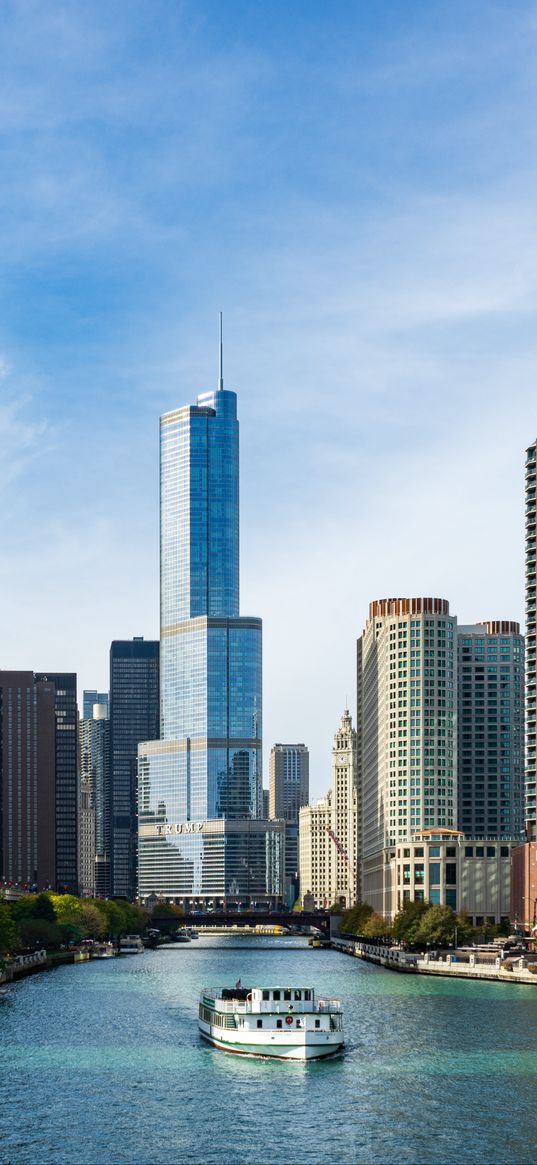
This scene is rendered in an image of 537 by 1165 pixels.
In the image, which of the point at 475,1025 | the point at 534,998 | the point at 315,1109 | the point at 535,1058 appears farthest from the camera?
the point at 534,998

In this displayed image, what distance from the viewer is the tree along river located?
323 feet

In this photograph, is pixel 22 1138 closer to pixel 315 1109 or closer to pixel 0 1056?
pixel 315 1109

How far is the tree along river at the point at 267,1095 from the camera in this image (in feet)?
323

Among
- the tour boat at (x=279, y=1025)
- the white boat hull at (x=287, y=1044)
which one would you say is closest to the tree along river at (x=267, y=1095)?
the white boat hull at (x=287, y=1044)

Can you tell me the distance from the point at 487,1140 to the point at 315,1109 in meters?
14.5

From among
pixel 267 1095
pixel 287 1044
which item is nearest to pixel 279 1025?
pixel 287 1044

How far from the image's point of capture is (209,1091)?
118 m

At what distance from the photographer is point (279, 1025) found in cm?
13912

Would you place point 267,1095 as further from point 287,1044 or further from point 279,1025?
point 279,1025

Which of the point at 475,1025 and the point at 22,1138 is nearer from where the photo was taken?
the point at 22,1138

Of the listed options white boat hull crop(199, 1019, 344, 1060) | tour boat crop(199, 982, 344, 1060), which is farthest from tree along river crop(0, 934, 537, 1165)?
tour boat crop(199, 982, 344, 1060)

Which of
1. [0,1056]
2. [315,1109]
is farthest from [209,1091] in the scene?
[0,1056]

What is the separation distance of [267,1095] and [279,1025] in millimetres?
22359

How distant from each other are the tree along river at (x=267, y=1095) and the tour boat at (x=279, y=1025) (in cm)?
193
